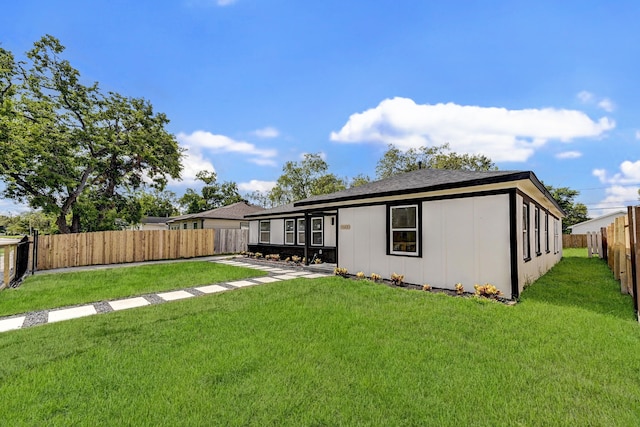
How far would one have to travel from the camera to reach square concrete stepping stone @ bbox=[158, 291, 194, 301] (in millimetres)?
6012

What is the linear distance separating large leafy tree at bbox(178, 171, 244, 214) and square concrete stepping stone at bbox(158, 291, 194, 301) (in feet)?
90.5

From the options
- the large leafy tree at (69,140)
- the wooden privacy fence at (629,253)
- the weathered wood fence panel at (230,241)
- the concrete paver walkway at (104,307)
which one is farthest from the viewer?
the weathered wood fence panel at (230,241)

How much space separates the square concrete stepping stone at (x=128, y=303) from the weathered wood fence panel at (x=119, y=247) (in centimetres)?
758

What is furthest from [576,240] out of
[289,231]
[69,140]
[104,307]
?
[69,140]

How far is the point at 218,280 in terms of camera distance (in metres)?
7.90

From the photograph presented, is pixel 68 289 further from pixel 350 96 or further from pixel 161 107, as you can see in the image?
pixel 161 107

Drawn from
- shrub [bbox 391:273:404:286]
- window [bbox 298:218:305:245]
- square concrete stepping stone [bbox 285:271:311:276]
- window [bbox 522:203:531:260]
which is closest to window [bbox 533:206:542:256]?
window [bbox 522:203:531:260]

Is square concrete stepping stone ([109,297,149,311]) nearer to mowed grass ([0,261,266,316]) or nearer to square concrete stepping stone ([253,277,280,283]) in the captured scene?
mowed grass ([0,261,266,316])

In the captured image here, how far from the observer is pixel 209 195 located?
1296 inches

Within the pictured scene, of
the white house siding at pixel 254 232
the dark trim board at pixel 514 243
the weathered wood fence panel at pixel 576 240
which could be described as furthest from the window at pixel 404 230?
the weathered wood fence panel at pixel 576 240

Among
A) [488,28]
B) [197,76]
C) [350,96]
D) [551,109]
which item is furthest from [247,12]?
[551,109]

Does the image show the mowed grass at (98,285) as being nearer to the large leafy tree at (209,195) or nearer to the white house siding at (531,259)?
the white house siding at (531,259)

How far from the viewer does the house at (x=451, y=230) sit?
5422 mm

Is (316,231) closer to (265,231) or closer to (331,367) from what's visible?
(265,231)
